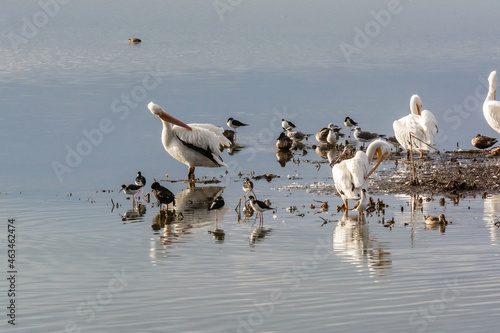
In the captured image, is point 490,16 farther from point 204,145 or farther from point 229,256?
point 229,256

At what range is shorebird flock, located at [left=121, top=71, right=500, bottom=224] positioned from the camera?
440 inches

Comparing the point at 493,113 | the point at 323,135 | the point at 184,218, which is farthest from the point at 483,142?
the point at 184,218

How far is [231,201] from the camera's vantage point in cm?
1230

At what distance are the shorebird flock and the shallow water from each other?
317 millimetres

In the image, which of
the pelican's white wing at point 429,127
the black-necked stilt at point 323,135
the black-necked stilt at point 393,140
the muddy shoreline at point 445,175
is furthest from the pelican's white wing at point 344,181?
the black-necked stilt at point 323,135

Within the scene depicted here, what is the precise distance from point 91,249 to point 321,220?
10.0ft

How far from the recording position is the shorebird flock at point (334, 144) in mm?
11180

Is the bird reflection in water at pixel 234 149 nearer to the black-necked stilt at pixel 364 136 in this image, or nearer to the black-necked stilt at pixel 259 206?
the black-necked stilt at pixel 364 136

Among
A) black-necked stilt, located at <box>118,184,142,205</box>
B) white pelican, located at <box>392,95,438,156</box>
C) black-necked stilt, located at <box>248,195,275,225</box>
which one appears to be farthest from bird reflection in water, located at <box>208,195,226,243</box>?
white pelican, located at <box>392,95,438,156</box>

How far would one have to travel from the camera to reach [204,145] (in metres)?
14.7

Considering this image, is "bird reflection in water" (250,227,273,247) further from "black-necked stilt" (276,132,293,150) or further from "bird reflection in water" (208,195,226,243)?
"black-necked stilt" (276,132,293,150)

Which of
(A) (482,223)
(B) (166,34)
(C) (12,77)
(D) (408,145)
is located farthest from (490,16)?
(A) (482,223)

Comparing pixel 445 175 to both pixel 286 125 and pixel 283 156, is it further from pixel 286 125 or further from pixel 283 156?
pixel 286 125

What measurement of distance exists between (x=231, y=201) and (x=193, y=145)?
2.67 m
